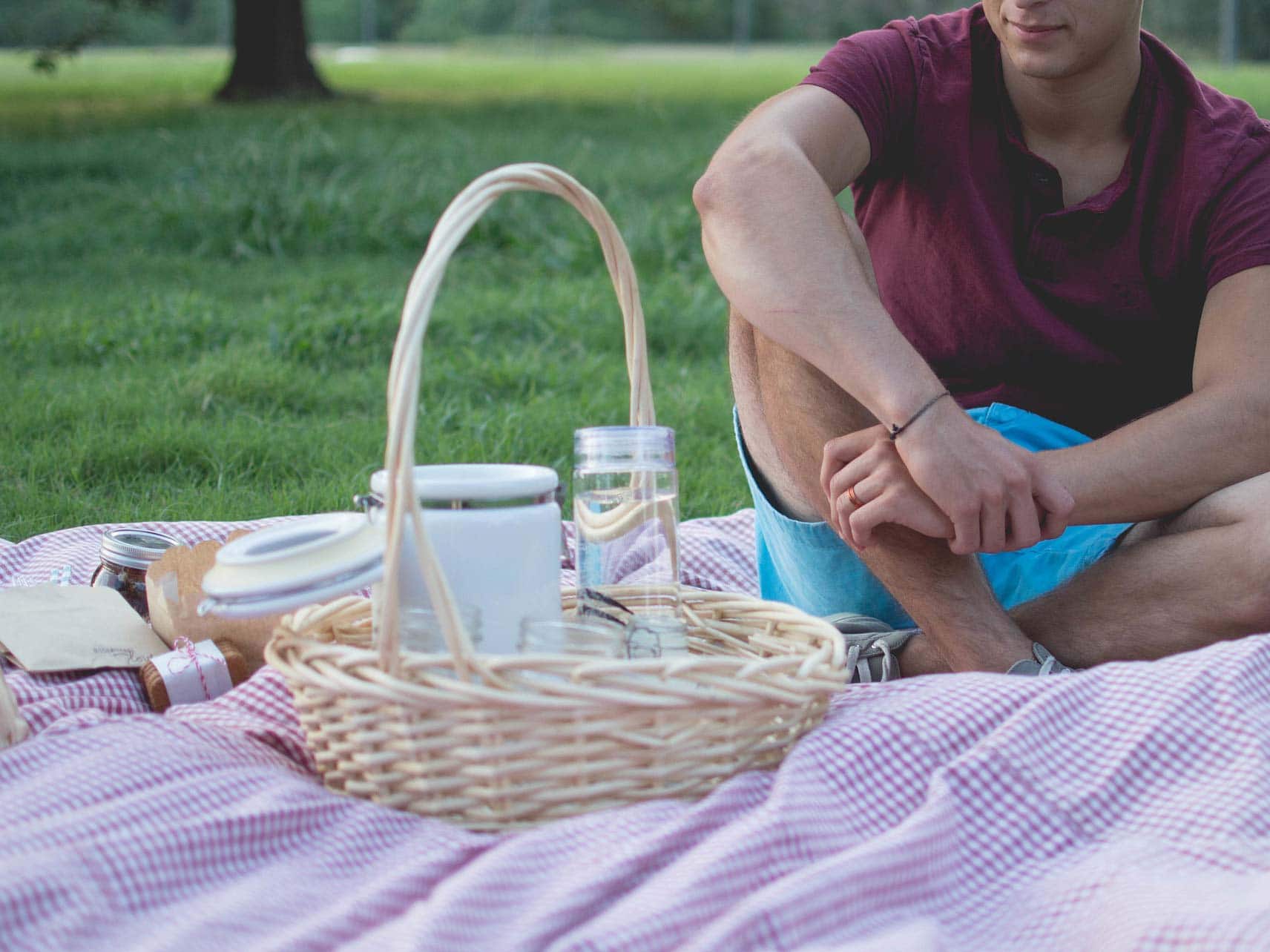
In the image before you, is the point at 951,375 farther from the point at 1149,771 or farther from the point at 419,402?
the point at 419,402

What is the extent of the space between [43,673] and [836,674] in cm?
116

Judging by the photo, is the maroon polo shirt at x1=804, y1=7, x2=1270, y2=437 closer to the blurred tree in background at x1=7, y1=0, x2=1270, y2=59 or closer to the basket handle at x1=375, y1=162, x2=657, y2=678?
the basket handle at x1=375, y1=162, x2=657, y2=678

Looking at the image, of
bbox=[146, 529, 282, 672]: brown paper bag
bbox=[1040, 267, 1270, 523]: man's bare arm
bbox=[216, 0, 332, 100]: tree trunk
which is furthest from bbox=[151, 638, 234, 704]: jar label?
bbox=[216, 0, 332, 100]: tree trunk

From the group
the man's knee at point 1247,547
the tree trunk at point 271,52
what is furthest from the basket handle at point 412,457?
the tree trunk at point 271,52

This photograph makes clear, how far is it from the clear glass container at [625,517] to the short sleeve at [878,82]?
0.80 m

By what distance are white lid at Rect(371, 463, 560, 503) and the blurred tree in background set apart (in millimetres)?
21955

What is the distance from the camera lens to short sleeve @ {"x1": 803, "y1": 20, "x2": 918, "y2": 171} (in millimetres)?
2404

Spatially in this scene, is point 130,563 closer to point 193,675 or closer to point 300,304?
point 193,675

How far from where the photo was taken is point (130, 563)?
2.31 m

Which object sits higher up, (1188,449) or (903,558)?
(1188,449)

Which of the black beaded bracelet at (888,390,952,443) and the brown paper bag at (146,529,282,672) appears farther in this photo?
the brown paper bag at (146,529,282,672)

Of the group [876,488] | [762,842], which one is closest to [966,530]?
[876,488]

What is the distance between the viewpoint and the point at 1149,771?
175 cm

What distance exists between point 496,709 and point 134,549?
1034 mm
